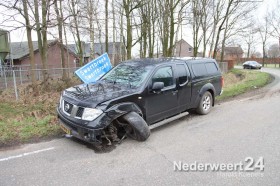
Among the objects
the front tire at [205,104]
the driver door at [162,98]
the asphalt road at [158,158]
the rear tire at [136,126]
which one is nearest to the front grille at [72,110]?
the asphalt road at [158,158]

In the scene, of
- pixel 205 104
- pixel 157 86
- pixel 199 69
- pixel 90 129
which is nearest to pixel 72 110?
pixel 90 129

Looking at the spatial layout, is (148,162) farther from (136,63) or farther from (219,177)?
(136,63)

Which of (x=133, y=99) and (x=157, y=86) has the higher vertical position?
(x=157, y=86)

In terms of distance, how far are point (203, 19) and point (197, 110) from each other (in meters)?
18.7

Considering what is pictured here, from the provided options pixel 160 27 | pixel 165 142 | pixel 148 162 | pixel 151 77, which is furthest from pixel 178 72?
pixel 160 27

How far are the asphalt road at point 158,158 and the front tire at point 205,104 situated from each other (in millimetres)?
879

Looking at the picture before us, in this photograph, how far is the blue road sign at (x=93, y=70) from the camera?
6742 millimetres

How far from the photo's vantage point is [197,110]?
6.35 m

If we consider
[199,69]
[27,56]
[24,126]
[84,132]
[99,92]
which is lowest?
[24,126]

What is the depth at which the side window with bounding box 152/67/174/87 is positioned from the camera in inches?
195

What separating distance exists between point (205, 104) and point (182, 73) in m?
1.57

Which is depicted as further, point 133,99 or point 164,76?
point 164,76

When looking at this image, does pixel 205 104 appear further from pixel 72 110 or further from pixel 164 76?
pixel 72 110

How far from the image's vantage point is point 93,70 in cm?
705
